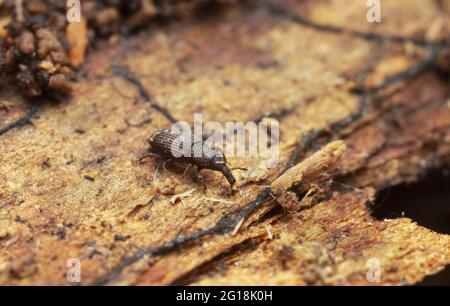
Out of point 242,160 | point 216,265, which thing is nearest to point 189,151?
point 242,160

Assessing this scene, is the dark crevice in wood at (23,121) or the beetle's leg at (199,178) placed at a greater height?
the dark crevice in wood at (23,121)

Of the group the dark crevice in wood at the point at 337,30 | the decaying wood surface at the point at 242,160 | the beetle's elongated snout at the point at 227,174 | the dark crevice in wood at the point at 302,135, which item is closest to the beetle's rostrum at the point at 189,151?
the beetle's elongated snout at the point at 227,174

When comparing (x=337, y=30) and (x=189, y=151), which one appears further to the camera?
(x=337, y=30)

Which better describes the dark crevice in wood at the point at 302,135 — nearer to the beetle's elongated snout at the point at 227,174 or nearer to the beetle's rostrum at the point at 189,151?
the beetle's elongated snout at the point at 227,174

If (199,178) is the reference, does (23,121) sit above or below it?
above

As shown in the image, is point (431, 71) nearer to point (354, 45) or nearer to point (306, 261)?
point (354, 45)

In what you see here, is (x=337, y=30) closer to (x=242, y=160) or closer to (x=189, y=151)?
(x=242, y=160)

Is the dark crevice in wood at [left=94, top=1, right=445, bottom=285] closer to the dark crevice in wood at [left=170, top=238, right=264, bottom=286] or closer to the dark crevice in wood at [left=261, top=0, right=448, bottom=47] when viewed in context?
the dark crevice in wood at [left=261, top=0, right=448, bottom=47]
